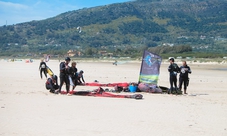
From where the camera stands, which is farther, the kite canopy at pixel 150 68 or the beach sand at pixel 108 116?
the kite canopy at pixel 150 68

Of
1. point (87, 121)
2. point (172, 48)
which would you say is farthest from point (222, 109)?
point (172, 48)

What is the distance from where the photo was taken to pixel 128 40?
192m

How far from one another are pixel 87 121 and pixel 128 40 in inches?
7266

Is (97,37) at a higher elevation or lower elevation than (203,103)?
higher

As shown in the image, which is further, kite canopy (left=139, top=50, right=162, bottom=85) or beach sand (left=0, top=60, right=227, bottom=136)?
kite canopy (left=139, top=50, right=162, bottom=85)

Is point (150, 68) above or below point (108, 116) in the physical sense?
above

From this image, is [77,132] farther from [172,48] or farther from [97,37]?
[97,37]

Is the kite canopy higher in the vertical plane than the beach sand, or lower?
higher

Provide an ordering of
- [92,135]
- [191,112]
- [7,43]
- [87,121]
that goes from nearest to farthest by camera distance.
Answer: [92,135]
[87,121]
[191,112]
[7,43]

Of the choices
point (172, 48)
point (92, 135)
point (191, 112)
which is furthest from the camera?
point (172, 48)

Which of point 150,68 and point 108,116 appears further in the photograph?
point 150,68

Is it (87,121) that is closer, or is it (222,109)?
(87,121)

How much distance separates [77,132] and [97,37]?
18505 cm

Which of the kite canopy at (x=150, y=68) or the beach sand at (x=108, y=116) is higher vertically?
the kite canopy at (x=150, y=68)
